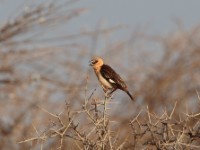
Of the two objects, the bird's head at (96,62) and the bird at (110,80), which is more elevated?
the bird's head at (96,62)

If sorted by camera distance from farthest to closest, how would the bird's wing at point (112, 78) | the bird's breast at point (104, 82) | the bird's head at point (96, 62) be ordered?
1. the bird's head at point (96, 62)
2. the bird's wing at point (112, 78)
3. the bird's breast at point (104, 82)

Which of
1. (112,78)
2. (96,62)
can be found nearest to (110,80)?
(112,78)

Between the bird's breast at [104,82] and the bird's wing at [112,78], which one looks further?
the bird's wing at [112,78]

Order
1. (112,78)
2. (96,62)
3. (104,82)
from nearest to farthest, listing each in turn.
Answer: (104,82), (112,78), (96,62)

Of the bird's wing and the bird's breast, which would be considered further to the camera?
the bird's wing

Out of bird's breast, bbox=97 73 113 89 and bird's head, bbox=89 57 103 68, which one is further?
bird's head, bbox=89 57 103 68

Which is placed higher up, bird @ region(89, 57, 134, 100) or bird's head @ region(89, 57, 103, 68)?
bird's head @ region(89, 57, 103, 68)

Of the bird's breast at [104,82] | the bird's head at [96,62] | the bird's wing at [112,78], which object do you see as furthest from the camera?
the bird's head at [96,62]

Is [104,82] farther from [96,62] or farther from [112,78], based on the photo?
[96,62]

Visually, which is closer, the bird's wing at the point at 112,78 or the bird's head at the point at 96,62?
the bird's wing at the point at 112,78

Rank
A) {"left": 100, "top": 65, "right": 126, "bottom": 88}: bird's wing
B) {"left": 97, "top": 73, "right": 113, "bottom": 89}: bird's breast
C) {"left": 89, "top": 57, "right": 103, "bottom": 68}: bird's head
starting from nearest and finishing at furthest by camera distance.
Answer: {"left": 97, "top": 73, "right": 113, "bottom": 89}: bird's breast < {"left": 100, "top": 65, "right": 126, "bottom": 88}: bird's wing < {"left": 89, "top": 57, "right": 103, "bottom": 68}: bird's head

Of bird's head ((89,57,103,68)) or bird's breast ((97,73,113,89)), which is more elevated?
bird's head ((89,57,103,68))

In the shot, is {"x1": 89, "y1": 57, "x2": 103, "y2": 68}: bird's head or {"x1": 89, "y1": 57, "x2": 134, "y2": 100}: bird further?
{"x1": 89, "y1": 57, "x2": 103, "y2": 68}: bird's head

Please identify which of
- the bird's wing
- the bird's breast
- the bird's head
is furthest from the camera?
the bird's head
